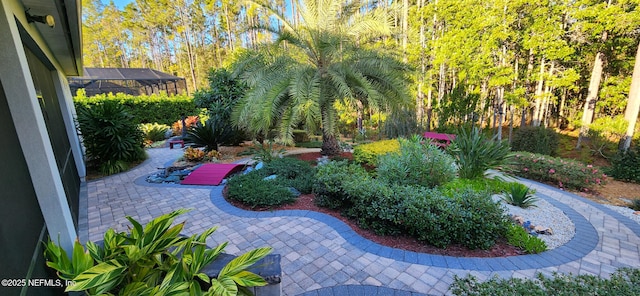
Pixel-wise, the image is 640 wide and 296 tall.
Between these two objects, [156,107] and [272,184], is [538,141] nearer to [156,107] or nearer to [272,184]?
[272,184]

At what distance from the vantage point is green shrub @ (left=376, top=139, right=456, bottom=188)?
437 centimetres

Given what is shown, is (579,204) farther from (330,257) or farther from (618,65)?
(618,65)

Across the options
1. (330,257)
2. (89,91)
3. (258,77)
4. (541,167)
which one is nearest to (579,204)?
(541,167)

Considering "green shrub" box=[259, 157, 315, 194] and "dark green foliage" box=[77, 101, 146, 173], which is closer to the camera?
"green shrub" box=[259, 157, 315, 194]

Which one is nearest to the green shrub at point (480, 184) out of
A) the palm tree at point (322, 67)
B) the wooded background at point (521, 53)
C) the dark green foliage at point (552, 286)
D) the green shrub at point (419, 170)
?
the green shrub at point (419, 170)

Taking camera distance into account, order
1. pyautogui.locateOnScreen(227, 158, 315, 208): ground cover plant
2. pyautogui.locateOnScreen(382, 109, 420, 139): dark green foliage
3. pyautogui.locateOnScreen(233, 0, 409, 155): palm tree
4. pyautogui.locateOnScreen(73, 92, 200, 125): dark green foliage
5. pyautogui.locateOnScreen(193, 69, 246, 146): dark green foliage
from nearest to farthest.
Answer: pyautogui.locateOnScreen(227, 158, 315, 208): ground cover plant → pyautogui.locateOnScreen(233, 0, 409, 155): palm tree → pyautogui.locateOnScreen(193, 69, 246, 146): dark green foliage → pyautogui.locateOnScreen(382, 109, 420, 139): dark green foliage → pyautogui.locateOnScreen(73, 92, 200, 125): dark green foliage

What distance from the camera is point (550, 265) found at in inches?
108

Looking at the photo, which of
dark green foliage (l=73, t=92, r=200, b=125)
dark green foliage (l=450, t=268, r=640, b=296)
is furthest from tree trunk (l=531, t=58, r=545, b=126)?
dark green foliage (l=73, t=92, r=200, b=125)

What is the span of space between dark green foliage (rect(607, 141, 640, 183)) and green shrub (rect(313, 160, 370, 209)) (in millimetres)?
7918

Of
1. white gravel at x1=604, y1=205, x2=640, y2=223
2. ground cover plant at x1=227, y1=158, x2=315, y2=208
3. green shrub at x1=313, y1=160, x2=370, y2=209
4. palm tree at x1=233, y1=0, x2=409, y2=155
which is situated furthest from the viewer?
palm tree at x1=233, y1=0, x2=409, y2=155

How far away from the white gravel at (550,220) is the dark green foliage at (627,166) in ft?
15.0

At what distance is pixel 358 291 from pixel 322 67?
211 inches

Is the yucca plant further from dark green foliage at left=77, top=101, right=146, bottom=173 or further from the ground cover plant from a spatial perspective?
dark green foliage at left=77, top=101, right=146, bottom=173

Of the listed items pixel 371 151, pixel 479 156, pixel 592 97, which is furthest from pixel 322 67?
pixel 592 97
